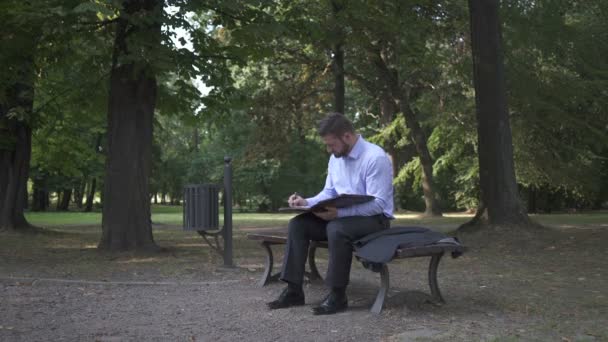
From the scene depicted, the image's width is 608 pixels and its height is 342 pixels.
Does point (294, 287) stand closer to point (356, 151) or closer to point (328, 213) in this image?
point (328, 213)

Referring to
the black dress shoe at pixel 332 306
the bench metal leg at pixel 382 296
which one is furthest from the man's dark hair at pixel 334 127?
the black dress shoe at pixel 332 306

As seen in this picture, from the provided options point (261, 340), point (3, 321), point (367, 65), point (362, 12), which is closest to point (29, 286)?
point (3, 321)

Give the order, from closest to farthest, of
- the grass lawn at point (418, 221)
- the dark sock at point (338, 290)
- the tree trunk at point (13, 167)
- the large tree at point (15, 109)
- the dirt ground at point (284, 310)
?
1. the dirt ground at point (284, 310)
2. the dark sock at point (338, 290)
3. the large tree at point (15, 109)
4. the tree trunk at point (13, 167)
5. the grass lawn at point (418, 221)

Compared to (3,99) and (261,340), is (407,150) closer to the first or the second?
(3,99)

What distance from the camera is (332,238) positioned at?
5.64m

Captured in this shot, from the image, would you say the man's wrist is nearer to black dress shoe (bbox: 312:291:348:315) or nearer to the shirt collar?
the shirt collar

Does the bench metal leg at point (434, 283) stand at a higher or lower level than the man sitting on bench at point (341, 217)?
lower

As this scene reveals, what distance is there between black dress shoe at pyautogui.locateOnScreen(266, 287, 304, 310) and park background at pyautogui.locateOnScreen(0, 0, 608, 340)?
1.23ft

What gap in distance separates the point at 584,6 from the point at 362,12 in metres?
5.39

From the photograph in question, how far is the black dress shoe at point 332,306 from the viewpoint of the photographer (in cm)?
562

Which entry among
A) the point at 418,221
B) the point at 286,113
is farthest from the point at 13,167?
the point at 418,221

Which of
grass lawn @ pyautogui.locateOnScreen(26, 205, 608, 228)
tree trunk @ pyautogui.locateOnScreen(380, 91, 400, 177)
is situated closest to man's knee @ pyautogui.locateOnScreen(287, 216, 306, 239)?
grass lawn @ pyautogui.locateOnScreen(26, 205, 608, 228)

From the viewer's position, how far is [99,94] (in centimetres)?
1463

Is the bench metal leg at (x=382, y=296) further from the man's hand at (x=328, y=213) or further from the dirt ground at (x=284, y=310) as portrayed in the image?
the man's hand at (x=328, y=213)
